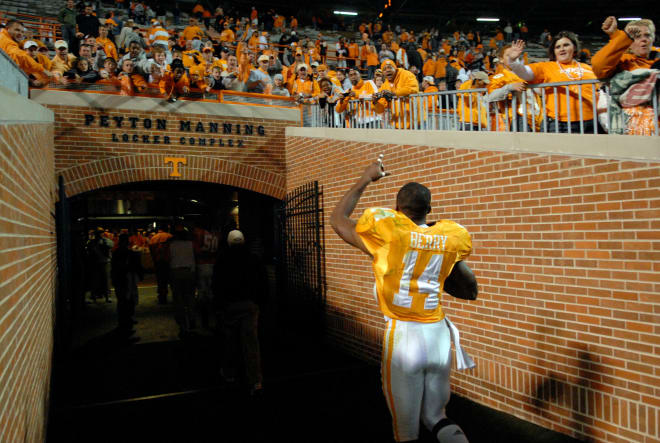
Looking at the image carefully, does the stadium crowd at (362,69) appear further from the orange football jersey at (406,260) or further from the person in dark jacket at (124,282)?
the person in dark jacket at (124,282)

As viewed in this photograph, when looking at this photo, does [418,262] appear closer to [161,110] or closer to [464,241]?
[464,241]

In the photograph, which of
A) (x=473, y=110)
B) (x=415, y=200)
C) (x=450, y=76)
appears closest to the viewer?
(x=415, y=200)

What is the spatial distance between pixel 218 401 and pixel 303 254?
397 centimetres

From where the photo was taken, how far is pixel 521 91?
18.0 ft

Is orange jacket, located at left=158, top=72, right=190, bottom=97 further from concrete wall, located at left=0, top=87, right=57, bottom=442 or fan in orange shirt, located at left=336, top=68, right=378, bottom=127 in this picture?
concrete wall, located at left=0, top=87, right=57, bottom=442

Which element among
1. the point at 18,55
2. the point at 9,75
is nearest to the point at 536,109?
the point at 9,75

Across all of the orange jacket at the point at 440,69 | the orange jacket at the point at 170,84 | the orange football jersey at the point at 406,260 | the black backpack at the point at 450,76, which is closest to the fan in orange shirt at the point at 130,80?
the orange jacket at the point at 170,84

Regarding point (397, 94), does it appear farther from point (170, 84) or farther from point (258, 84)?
point (170, 84)

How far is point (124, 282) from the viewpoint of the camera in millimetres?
9695

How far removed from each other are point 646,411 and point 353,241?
9.58 ft

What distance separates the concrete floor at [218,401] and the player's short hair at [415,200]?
264 centimetres

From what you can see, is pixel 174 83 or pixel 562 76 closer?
pixel 562 76

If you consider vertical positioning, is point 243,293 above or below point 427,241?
below

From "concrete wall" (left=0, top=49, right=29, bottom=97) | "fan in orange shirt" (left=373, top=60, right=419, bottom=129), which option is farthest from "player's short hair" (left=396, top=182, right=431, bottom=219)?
"fan in orange shirt" (left=373, top=60, right=419, bottom=129)
